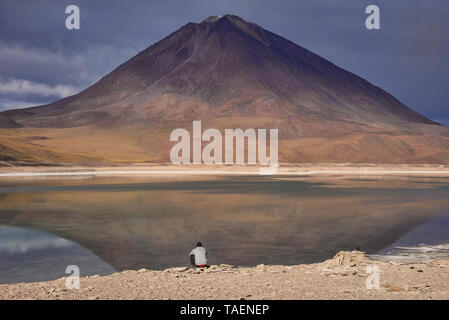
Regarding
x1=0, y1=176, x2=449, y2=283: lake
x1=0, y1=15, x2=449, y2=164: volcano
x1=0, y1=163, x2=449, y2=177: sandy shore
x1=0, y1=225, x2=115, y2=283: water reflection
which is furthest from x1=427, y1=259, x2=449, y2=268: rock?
x1=0, y1=15, x2=449, y2=164: volcano

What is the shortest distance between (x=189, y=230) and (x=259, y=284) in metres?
9.43

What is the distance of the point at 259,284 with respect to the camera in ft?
31.7

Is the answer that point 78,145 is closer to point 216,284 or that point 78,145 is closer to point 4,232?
point 4,232

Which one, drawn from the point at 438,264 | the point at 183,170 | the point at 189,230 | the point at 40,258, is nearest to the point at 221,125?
the point at 183,170

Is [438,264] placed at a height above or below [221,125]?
below

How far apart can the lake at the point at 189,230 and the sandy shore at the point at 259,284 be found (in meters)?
2.00

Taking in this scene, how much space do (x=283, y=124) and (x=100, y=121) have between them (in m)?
66.6

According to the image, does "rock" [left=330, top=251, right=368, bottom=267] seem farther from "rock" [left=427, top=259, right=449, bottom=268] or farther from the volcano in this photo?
the volcano

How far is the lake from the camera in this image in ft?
44.8

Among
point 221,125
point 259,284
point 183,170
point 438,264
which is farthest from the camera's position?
point 221,125

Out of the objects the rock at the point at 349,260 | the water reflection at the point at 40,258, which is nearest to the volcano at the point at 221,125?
the water reflection at the point at 40,258

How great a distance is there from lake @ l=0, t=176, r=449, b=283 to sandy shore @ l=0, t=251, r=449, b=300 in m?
2.00

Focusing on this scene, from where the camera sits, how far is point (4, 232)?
18344 millimetres

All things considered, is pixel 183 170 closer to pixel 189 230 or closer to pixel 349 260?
pixel 189 230
